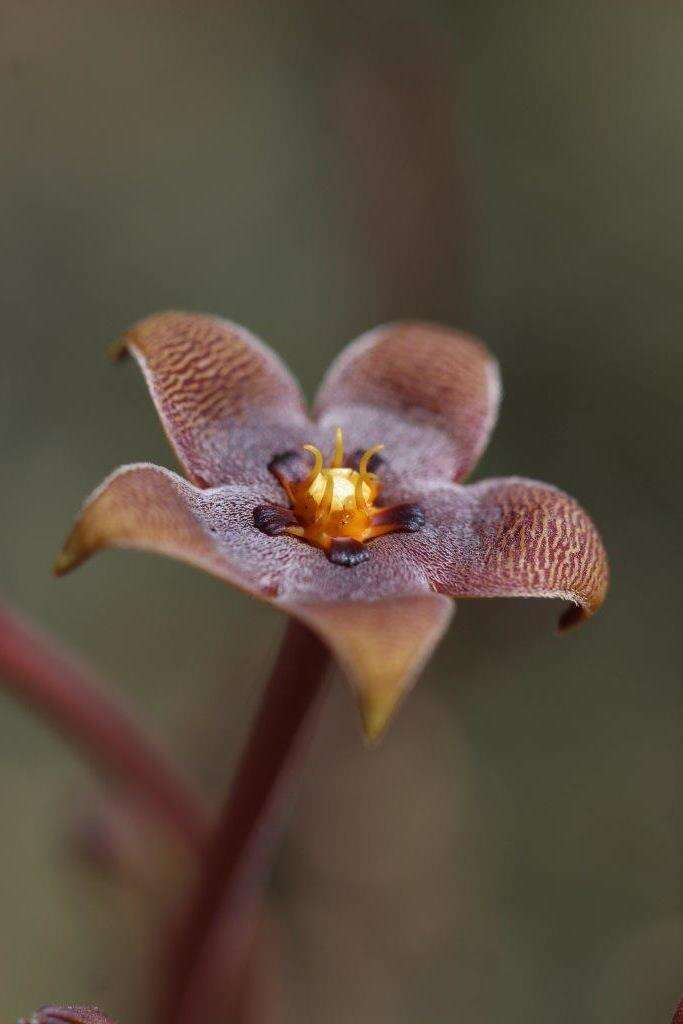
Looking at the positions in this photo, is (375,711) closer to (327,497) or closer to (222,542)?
(222,542)

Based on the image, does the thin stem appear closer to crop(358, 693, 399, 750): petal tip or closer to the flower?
the flower

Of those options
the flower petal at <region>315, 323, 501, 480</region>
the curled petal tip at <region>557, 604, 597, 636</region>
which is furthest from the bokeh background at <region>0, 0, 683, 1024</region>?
the curled petal tip at <region>557, 604, 597, 636</region>

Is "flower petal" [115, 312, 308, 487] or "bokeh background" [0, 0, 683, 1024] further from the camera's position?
"bokeh background" [0, 0, 683, 1024]

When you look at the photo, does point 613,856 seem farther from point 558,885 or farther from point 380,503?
point 380,503

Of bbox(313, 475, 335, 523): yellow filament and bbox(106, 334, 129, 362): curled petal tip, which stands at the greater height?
bbox(106, 334, 129, 362): curled petal tip

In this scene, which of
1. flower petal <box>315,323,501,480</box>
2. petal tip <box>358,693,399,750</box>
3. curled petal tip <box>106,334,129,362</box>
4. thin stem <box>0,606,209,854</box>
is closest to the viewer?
petal tip <box>358,693,399,750</box>

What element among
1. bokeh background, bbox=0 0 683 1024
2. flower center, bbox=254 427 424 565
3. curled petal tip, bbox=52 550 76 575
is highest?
curled petal tip, bbox=52 550 76 575

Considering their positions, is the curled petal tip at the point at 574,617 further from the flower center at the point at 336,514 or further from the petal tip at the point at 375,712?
the petal tip at the point at 375,712
